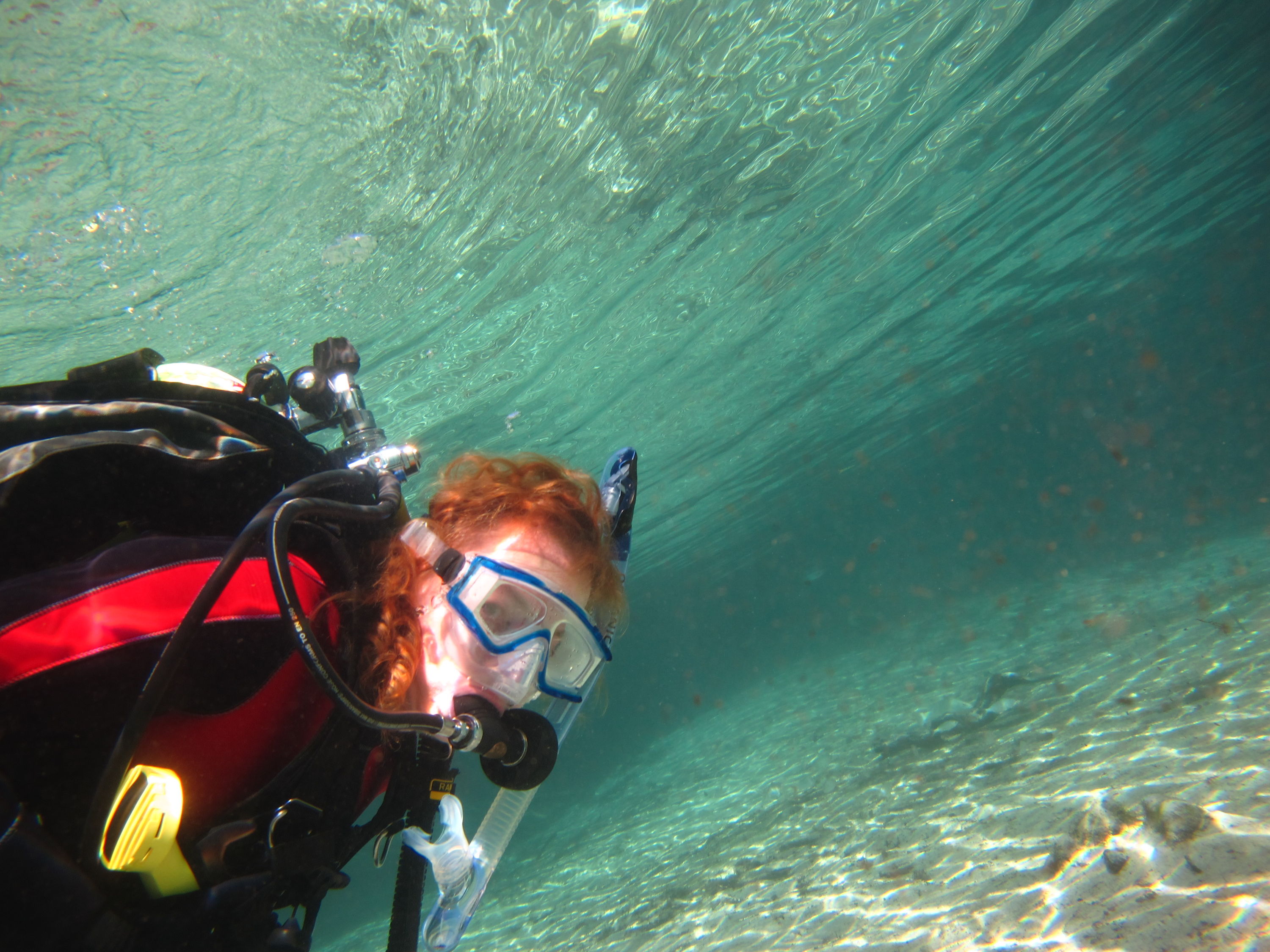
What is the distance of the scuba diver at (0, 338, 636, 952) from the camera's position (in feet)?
4.98

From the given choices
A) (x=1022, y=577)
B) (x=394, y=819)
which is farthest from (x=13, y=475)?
(x=1022, y=577)

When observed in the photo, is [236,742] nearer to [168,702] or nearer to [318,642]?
[168,702]

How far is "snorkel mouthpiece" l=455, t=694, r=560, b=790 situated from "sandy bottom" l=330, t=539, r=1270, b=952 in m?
4.74

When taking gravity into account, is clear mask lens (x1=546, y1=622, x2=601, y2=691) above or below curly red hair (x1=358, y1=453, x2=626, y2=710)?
below

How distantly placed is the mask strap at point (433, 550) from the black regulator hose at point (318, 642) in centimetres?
41

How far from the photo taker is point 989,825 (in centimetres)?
764

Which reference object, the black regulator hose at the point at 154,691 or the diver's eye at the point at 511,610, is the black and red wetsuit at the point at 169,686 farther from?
the diver's eye at the point at 511,610

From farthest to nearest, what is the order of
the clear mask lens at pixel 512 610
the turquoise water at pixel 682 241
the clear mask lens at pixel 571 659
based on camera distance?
the turquoise water at pixel 682 241 < the clear mask lens at pixel 571 659 < the clear mask lens at pixel 512 610

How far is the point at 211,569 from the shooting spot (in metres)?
1.85

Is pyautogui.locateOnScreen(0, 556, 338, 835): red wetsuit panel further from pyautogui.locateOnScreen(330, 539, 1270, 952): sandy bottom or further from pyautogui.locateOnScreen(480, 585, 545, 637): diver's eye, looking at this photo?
pyautogui.locateOnScreen(330, 539, 1270, 952): sandy bottom

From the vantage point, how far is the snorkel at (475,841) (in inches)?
91.1

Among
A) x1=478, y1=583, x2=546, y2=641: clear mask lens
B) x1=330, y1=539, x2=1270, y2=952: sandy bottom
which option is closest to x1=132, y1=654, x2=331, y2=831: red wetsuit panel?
x1=478, y1=583, x2=546, y2=641: clear mask lens

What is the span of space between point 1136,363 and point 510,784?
200 feet

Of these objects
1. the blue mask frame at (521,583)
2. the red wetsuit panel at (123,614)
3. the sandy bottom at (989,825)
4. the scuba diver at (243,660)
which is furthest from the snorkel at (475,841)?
the sandy bottom at (989,825)
